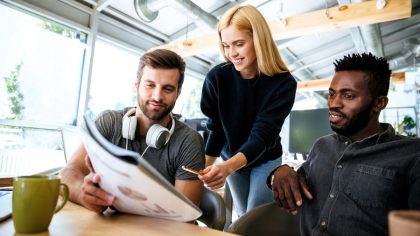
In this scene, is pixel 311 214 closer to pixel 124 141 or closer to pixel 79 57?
pixel 124 141

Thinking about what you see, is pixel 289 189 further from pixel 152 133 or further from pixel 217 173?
pixel 152 133

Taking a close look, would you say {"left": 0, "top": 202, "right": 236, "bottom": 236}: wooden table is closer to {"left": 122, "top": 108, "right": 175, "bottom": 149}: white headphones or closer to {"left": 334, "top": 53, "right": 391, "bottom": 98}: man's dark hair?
{"left": 122, "top": 108, "right": 175, "bottom": 149}: white headphones

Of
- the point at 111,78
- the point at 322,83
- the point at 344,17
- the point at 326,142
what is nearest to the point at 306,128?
the point at 344,17

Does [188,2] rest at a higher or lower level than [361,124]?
higher

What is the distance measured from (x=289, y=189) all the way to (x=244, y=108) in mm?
610

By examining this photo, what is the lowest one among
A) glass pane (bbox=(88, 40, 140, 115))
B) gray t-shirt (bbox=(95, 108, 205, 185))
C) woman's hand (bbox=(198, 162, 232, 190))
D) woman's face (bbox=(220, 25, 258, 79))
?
woman's hand (bbox=(198, 162, 232, 190))

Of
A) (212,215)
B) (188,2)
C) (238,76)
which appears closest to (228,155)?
(238,76)

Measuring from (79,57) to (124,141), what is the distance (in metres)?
3.37

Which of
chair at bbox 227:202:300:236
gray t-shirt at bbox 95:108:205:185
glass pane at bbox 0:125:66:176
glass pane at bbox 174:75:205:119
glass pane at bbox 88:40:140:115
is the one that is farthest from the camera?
glass pane at bbox 174:75:205:119

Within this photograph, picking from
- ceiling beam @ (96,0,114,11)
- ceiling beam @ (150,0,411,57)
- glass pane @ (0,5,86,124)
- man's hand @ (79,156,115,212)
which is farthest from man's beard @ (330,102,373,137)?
ceiling beam @ (96,0,114,11)

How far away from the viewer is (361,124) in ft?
3.68

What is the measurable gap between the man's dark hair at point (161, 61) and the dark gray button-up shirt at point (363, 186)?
683 millimetres

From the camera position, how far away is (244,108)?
1.54 metres

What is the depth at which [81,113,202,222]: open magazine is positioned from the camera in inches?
19.5
